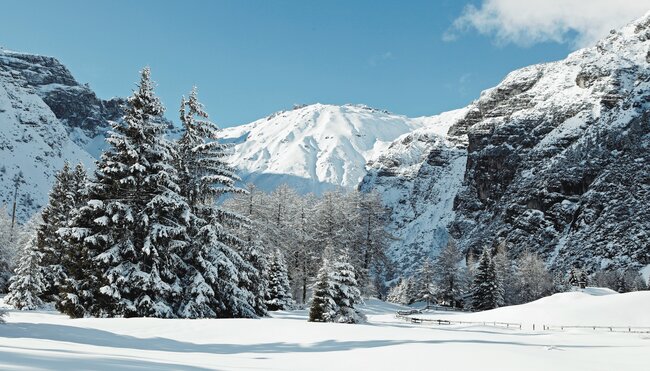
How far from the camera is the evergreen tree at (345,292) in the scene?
28297mm

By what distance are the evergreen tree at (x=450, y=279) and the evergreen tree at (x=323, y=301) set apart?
49.5m

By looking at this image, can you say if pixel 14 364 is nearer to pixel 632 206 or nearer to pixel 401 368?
pixel 401 368

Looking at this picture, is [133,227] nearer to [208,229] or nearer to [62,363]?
[208,229]

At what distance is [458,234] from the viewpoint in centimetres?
17075

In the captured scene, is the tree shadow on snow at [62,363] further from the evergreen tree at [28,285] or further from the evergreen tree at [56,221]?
the evergreen tree at [56,221]

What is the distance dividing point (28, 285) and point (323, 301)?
681 inches

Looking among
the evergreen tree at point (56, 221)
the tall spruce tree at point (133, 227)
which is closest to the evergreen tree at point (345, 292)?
the tall spruce tree at point (133, 227)

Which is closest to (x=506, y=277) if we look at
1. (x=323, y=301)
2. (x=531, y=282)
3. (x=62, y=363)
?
(x=531, y=282)

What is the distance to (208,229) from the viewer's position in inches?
871

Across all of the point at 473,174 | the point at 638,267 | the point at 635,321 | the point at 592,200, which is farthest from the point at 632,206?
the point at 635,321

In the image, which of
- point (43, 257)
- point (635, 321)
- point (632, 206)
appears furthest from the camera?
point (632, 206)

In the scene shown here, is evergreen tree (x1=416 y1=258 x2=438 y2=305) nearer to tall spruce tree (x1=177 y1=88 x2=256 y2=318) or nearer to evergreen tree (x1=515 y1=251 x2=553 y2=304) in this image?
evergreen tree (x1=515 y1=251 x2=553 y2=304)

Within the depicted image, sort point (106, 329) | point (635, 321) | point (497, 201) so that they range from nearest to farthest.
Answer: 1. point (106, 329)
2. point (635, 321)
3. point (497, 201)

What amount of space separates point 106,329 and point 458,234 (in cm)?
16363
